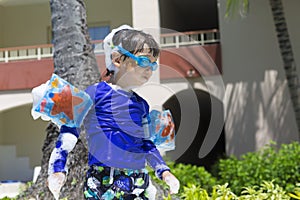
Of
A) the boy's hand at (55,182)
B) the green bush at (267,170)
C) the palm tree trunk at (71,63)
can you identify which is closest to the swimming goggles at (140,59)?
the boy's hand at (55,182)

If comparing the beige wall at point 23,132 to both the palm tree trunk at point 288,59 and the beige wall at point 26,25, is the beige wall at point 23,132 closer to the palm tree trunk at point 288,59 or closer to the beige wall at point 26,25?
the beige wall at point 26,25

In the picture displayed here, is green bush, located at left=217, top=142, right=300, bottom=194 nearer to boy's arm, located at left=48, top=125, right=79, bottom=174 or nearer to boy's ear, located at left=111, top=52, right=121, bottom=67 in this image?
boy's ear, located at left=111, top=52, right=121, bottom=67

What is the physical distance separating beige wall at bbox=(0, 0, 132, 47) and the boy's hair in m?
12.2

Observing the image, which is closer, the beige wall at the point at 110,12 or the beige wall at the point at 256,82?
the beige wall at the point at 256,82

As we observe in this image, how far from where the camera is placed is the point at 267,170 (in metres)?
7.85

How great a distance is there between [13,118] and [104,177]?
43.2 ft

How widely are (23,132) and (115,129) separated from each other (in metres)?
13.0

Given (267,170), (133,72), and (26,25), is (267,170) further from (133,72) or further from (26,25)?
(26,25)

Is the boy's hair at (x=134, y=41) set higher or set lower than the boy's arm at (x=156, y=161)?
higher

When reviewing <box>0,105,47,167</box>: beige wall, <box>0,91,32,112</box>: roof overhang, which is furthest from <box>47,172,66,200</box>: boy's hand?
<box>0,105,47,167</box>: beige wall

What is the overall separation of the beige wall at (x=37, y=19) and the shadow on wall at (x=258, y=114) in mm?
5129

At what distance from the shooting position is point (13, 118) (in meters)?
15.0

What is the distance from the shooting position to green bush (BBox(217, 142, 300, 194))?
7.74m

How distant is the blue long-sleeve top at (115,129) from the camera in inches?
95.3
